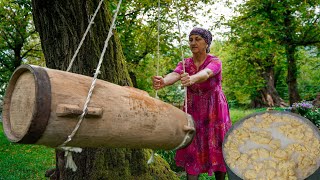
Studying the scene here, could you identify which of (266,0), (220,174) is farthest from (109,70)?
(266,0)

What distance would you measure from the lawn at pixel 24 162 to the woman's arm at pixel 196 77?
299cm

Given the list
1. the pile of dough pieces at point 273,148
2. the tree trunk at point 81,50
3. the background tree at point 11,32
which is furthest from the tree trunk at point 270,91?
the pile of dough pieces at point 273,148

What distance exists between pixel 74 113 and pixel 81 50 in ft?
6.13

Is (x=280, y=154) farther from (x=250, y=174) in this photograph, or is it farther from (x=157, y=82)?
(x=157, y=82)

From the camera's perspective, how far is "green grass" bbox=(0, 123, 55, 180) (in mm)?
6434

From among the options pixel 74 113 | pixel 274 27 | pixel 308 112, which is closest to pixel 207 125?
pixel 74 113

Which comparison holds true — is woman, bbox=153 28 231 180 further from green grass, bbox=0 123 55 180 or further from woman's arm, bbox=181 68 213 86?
green grass, bbox=0 123 55 180

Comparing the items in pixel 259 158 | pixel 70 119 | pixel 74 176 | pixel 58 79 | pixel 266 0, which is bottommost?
pixel 74 176

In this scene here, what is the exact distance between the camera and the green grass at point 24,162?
6.43 m

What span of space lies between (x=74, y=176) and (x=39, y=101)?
198 cm

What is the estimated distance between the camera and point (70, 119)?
6.11 ft

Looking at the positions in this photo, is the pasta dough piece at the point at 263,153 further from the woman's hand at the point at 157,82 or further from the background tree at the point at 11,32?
the background tree at the point at 11,32

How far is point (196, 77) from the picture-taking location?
3.00 meters

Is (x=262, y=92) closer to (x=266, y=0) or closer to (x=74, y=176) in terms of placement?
(x=266, y=0)
